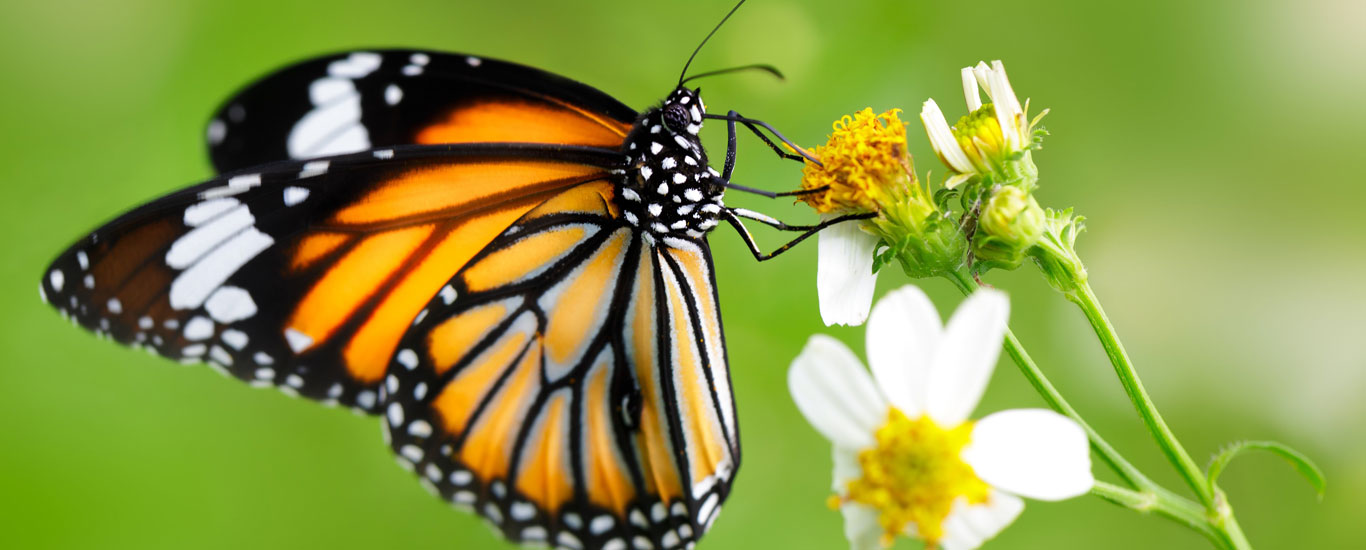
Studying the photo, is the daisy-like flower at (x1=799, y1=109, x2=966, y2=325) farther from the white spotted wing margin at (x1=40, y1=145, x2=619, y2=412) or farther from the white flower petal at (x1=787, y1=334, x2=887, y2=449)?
the white spotted wing margin at (x1=40, y1=145, x2=619, y2=412)

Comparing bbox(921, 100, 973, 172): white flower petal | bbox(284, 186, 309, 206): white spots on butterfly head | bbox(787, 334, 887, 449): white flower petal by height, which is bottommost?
bbox(787, 334, 887, 449): white flower petal

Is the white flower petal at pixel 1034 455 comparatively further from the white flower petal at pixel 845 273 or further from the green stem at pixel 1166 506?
the white flower petal at pixel 845 273

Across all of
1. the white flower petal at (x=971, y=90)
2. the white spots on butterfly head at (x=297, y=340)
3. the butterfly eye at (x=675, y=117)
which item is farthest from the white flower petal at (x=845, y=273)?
the white spots on butterfly head at (x=297, y=340)

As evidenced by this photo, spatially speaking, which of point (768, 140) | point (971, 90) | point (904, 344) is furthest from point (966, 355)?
point (768, 140)

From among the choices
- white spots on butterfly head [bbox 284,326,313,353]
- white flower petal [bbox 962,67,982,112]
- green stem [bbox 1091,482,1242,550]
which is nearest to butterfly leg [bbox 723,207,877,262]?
white flower petal [bbox 962,67,982,112]

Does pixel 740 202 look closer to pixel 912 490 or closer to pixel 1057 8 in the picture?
pixel 1057 8

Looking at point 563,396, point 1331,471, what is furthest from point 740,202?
point 1331,471
